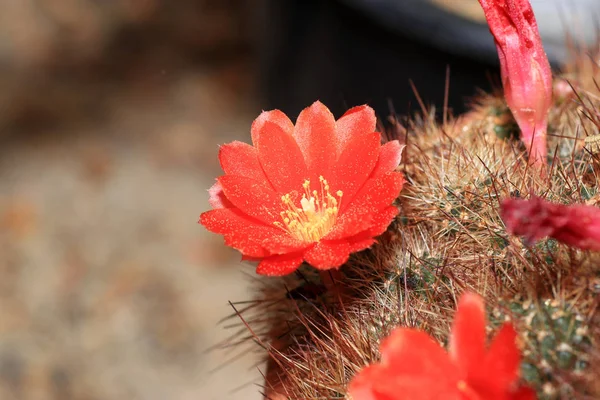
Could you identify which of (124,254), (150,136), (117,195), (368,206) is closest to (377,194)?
(368,206)

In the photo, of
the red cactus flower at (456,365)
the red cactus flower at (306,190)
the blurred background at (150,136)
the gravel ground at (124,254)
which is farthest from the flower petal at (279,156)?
the gravel ground at (124,254)

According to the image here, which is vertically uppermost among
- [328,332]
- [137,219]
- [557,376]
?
[137,219]

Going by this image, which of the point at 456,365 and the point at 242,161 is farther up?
the point at 242,161

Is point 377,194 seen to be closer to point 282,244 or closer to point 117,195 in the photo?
point 282,244

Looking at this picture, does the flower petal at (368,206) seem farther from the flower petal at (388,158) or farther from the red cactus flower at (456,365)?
the red cactus flower at (456,365)

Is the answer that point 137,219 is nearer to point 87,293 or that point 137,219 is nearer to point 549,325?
point 87,293

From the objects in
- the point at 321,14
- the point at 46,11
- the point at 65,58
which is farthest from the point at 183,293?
the point at 46,11
